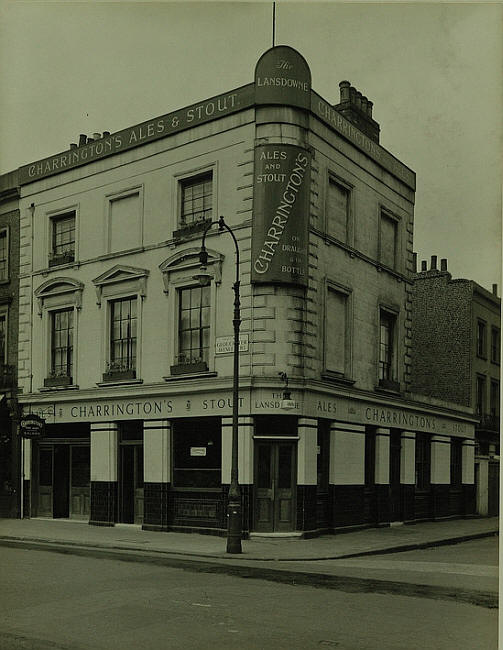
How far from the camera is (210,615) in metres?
11.2

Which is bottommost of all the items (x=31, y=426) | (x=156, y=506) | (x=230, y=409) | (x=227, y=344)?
(x=156, y=506)

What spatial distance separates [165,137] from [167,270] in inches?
163

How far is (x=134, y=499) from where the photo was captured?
25.8 meters

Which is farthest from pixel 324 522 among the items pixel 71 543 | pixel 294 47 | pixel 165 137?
pixel 294 47

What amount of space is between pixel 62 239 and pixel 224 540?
1244 centimetres

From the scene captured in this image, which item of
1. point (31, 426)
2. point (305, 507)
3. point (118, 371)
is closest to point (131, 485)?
point (118, 371)

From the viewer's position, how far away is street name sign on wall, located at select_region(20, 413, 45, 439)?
27.0m

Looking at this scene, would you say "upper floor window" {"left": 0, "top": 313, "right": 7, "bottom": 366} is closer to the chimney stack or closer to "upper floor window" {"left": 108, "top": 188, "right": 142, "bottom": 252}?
"upper floor window" {"left": 108, "top": 188, "right": 142, "bottom": 252}

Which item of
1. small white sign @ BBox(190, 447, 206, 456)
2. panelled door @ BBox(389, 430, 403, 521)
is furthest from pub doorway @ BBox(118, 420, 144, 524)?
panelled door @ BBox(389, 430, 403, 521)

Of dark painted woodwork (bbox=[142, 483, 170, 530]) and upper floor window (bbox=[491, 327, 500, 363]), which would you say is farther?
upper floor window (bbox=[491, 327, 500, 363])

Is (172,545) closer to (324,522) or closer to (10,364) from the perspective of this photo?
(324,522)

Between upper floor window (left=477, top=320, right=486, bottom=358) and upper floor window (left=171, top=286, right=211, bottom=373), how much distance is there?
599 inches

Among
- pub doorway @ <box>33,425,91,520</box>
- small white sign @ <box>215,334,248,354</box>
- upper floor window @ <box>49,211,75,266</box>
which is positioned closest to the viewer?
small white sign @ <box>215,334,248,354</box>

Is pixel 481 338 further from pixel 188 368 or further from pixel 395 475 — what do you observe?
pixel 188 368
